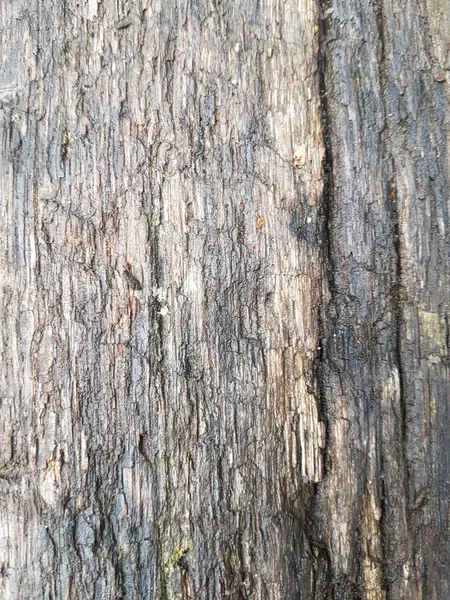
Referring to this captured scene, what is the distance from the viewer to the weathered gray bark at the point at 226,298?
166 cm

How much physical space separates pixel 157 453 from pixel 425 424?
0.88m

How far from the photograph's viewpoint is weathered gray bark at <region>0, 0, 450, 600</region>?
1662 millimetres

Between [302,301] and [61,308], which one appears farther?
[302,301]

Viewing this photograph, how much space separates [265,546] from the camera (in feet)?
5.61

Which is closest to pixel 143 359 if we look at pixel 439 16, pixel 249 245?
pixel 249 245

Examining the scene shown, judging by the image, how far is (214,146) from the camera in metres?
1.77

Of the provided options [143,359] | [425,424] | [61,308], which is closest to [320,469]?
[425,424]

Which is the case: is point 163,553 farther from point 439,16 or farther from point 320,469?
point 439,16

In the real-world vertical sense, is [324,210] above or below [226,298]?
above

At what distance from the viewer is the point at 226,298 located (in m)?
1.75

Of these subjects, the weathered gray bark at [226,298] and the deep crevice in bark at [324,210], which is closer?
the weathered gray bark at [226,298]

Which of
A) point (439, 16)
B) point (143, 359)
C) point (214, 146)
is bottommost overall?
point (143, 359)

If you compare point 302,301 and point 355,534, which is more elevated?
point 302,301

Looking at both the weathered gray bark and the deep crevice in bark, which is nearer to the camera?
the weathered gray bark
